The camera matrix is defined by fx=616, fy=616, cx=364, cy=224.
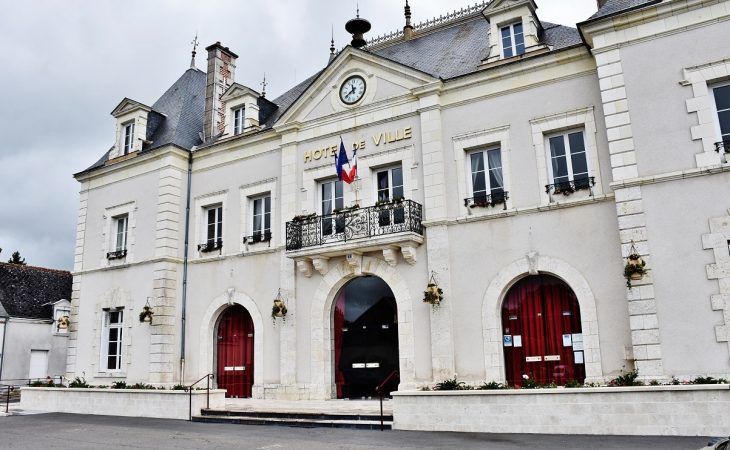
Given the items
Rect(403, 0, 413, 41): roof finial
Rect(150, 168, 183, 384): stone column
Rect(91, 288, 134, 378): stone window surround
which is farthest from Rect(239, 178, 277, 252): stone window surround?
Rect(403, 0, 413, 41): roof finial

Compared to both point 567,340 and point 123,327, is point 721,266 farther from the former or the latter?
point 123,327

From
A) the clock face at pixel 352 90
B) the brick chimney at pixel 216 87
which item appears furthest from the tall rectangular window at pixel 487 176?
the brick chimney at pixel 216 87

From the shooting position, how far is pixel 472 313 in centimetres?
1266

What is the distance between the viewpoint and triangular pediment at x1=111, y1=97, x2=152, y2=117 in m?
18.7

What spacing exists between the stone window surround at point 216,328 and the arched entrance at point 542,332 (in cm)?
619

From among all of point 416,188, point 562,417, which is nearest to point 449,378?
point 562,417

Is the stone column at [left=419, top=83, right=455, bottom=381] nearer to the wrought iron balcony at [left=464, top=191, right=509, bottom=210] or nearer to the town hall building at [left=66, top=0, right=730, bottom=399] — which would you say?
the town hall building at [left=66, top=0, right=730, bottom=399]

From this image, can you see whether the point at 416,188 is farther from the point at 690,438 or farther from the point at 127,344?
the point at 127,344

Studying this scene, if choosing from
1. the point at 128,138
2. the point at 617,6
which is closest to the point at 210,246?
the point at 128,138

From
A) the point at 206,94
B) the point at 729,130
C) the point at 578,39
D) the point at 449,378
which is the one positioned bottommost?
the point at 449,378

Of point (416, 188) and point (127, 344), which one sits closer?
point (416, 188)

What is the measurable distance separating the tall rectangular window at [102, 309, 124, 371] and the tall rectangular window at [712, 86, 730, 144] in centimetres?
1543

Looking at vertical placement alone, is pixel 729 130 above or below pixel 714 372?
above

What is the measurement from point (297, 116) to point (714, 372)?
1091cm
